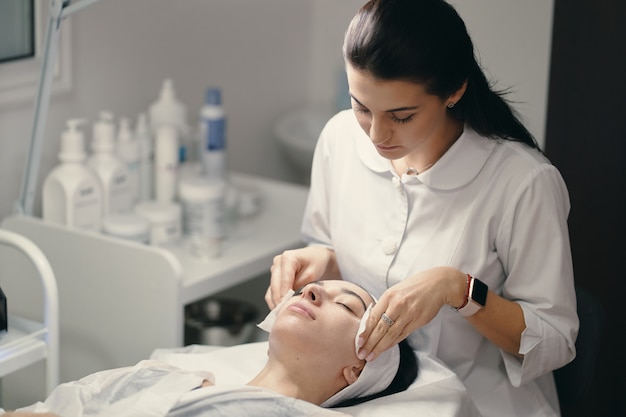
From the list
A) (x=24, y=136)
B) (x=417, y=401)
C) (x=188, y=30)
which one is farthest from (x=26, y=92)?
(x=417, y=401)

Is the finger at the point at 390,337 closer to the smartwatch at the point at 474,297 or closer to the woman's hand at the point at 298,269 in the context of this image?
the smartwatch at the point at 474,297

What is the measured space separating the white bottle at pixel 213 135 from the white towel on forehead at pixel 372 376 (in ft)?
2.51

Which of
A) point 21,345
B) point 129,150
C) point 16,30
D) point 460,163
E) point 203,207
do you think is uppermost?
point 16,30

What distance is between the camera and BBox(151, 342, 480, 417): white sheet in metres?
1.41

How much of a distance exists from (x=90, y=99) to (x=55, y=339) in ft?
2.43

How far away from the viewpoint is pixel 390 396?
1.45 metres

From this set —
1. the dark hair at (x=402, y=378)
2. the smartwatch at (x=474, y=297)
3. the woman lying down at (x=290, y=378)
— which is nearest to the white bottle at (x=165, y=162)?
the woman lying down at (x=290, y=378)

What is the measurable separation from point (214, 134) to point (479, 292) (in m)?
0.95

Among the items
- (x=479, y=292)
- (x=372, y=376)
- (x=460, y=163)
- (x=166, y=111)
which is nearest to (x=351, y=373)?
(x=372, y=376)

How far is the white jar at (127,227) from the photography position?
1.92 m

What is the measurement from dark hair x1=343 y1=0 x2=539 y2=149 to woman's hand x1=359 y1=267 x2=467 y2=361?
0.28 metres

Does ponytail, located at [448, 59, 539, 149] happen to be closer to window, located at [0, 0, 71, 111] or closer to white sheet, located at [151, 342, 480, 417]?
white sheet, located at [151, 342, 480, 417]

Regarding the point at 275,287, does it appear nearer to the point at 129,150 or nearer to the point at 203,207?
the point at 203,207

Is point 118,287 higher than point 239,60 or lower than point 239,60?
lower
